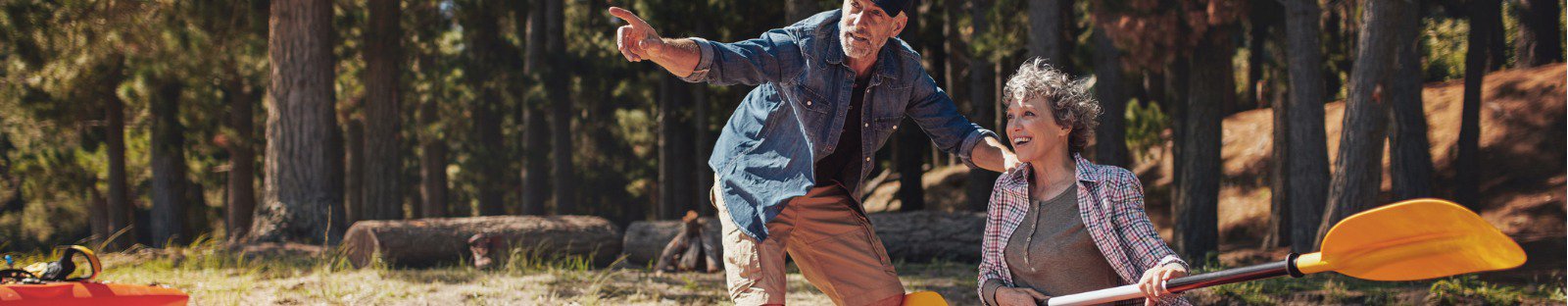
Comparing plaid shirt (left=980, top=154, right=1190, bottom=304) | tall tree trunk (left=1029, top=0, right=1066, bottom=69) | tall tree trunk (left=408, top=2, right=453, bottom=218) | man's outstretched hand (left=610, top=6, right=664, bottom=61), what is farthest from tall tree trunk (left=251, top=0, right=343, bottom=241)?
plaid shirt (left=980, top=154, right=1190, bottom=304)

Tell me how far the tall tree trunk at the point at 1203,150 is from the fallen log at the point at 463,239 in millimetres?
7280

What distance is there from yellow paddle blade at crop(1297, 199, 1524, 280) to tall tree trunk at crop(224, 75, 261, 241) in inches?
813

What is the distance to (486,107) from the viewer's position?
83.7 feet

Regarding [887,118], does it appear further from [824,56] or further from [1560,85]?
[1560,85]

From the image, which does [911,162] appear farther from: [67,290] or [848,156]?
[67,290]

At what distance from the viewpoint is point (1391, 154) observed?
14094 mm

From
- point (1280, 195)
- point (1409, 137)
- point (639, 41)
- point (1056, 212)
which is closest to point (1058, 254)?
point (1056, 212)

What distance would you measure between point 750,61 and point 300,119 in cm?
1048

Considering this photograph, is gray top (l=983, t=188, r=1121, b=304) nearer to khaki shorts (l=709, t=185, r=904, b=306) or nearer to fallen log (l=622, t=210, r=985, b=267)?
khaki shorts (l=709, t=185, r=904, b=306)

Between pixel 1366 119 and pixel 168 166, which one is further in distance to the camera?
pixel 168 166

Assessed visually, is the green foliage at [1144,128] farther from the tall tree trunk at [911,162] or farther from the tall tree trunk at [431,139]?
the tall tree trunk at [431,139]

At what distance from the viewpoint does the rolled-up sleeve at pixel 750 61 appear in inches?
148

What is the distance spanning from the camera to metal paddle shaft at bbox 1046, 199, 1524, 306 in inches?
115

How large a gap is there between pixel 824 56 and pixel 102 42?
17.1 metres
